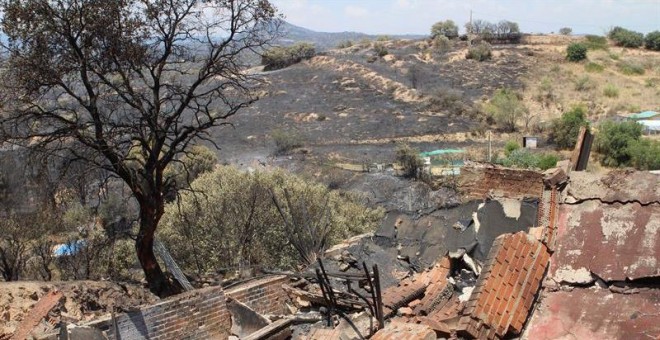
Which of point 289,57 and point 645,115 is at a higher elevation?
point 289,57

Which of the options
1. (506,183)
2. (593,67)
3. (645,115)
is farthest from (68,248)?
(593,67)

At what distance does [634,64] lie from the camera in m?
56.5

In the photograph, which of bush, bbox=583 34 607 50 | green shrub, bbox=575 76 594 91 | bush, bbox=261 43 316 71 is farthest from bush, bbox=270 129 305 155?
bush, bbox=583 34 607 50

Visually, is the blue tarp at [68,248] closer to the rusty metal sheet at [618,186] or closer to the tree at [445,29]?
the rusty metal sheet at [618,186]

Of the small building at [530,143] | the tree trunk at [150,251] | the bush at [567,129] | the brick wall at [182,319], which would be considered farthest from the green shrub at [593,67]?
the brick wall at [182,319]

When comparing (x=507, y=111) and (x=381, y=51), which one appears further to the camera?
(x=381, y=51)

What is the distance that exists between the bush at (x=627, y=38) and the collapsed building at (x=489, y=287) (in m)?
64.0

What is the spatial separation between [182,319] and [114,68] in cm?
591

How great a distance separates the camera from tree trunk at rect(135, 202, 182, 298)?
37.9 ft

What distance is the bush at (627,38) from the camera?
216ft

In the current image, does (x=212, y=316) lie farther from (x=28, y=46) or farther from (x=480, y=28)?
(x=480, y=28)

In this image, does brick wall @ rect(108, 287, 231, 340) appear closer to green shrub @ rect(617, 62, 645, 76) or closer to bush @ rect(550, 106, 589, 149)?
bush @ rect(550, 106, 589, 149)

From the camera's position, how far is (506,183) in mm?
12828

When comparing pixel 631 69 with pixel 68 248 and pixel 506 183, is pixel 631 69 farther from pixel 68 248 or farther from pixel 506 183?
pixel 68 248
